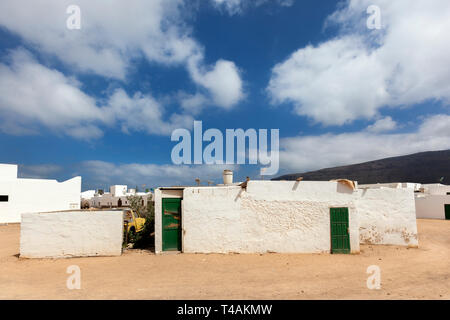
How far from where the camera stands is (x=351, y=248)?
33.3ft

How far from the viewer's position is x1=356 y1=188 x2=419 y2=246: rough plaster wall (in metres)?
11.4

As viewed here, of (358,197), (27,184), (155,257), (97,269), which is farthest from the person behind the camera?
(27,184)

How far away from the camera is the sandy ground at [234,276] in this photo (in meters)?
6.04

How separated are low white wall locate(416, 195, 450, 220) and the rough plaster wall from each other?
18309mm

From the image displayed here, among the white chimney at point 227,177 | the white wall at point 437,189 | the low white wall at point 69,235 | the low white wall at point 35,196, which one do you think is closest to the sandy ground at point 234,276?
the low white wall at point 69,235

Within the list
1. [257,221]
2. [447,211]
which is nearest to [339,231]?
[257,221]

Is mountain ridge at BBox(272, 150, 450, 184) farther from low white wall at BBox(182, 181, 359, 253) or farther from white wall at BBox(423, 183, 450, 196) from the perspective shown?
low white wall at BBox(182, 181, 359, 253)

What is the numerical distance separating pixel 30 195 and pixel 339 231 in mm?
26652

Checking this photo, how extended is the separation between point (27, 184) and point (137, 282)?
23678 millimetres

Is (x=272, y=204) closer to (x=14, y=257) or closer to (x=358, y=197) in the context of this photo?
(x=358, y=197)

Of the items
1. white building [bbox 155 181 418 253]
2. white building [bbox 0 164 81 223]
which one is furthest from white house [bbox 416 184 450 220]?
white building [bbox 0 164 81 223]

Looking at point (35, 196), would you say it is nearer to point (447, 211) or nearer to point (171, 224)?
point (171, 224)

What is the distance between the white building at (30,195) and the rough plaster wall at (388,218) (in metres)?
25.7
